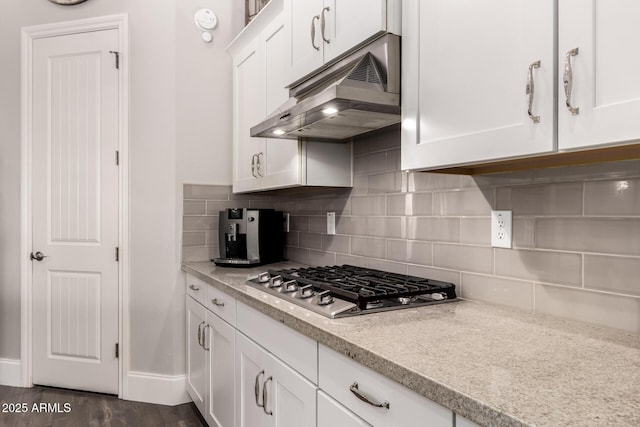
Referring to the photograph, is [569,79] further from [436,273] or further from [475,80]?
[436,273]

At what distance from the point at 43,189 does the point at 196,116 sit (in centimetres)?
116

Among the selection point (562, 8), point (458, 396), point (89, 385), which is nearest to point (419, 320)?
point (458, 396)

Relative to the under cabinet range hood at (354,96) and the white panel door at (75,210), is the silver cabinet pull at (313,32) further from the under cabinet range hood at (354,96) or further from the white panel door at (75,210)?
the white panel door at (75,210)

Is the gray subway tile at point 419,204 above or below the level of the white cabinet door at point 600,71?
below

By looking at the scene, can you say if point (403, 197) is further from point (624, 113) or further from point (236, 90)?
point (236, 90)

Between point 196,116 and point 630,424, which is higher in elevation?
point 196,116

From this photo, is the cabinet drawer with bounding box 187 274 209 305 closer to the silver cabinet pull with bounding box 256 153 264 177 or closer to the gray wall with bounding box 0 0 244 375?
the gray wall with bounding box 0 0 244 375

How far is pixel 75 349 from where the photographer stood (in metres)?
2.94

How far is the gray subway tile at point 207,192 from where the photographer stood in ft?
9.29

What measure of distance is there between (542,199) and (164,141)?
2251 mm

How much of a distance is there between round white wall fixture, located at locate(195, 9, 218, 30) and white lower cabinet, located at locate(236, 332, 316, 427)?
2026 millimetres

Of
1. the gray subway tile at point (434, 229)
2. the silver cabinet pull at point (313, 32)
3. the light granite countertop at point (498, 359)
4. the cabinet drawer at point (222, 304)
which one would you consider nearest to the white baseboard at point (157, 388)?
the cabinet drawer at point (222, 304)

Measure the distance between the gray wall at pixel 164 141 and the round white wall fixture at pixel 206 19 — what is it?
4cm

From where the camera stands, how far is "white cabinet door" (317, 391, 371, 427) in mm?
1045
